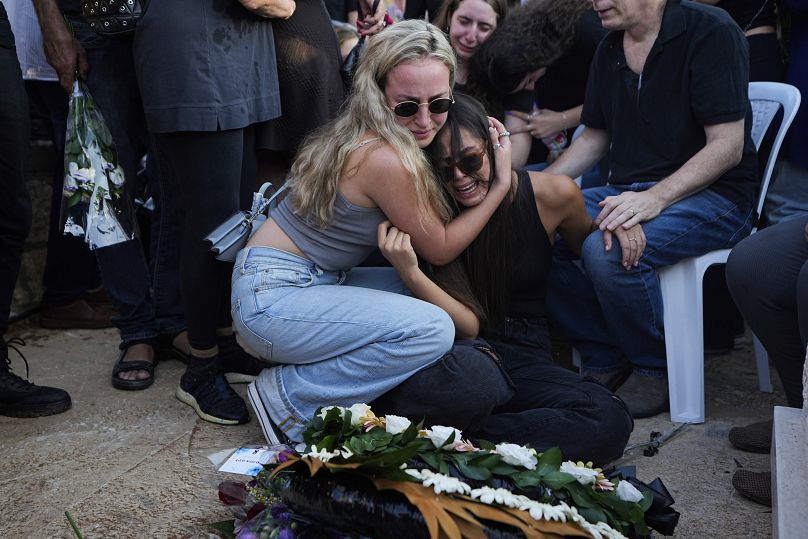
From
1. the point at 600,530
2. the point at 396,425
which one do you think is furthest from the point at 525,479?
the point at 396,425

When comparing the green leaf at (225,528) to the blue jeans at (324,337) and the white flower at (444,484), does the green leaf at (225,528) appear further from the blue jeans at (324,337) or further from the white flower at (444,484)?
the white flower at (444,484)

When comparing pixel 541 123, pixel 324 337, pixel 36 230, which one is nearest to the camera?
pixel 324 337

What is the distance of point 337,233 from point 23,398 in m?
1.22

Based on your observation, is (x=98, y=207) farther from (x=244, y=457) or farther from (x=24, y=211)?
(x=244, y=457)

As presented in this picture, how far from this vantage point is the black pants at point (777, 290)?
262cm

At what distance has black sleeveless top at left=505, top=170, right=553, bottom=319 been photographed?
2.83 meters

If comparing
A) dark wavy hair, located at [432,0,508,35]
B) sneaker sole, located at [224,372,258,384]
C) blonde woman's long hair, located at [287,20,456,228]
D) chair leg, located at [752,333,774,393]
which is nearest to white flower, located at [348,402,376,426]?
blonde woman's long hair, located at [287,20,456,228]

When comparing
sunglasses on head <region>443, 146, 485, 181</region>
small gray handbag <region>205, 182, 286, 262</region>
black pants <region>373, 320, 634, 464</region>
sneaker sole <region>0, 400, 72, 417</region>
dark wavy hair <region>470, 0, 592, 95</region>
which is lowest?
sneaker sole <region>0, 400, 72, 417</region>

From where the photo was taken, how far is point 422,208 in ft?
8.35

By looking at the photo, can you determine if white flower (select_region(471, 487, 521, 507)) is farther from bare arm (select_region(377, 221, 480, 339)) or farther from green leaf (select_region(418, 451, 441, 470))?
bare arm (select_region(377, 221, 480, 339))

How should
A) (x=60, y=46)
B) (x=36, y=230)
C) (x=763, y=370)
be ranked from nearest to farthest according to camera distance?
(x=60, y=46)
(x=763, y=370)
(x=36, y=230)

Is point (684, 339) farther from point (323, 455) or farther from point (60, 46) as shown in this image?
point (60, 46)

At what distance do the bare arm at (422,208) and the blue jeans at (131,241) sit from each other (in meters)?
0.85

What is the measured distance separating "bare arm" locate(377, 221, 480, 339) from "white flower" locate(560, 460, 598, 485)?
28.8 inches
